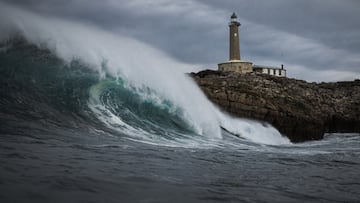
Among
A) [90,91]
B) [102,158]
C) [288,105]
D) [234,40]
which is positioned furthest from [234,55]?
[102,158]

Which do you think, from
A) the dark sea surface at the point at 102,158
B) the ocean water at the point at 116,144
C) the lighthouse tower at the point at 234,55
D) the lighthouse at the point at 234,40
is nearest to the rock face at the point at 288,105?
the ocean water at the point at 116,144

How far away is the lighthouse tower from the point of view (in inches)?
2099

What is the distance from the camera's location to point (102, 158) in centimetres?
556

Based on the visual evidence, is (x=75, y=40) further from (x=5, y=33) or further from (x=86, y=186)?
(x=86, y=186)

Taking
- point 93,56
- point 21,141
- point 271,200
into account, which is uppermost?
point 93,56

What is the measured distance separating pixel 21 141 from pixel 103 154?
1310 mm

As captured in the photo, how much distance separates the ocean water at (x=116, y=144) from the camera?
3.94m

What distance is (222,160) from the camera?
7098 millimetres

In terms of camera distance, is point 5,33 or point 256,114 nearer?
point 5,33

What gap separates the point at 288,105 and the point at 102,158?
20918 millimetres

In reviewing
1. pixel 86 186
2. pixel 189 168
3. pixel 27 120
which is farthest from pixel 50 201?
pixel 27 120

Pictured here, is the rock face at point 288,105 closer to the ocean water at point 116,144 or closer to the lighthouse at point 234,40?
the ocean water at point 116,144

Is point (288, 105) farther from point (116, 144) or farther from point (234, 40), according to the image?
point (234, 40)

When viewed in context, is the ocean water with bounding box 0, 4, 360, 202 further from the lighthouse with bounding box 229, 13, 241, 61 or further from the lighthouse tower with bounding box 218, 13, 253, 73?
the lighthouse with bounding box 229, 13, 241, 61
